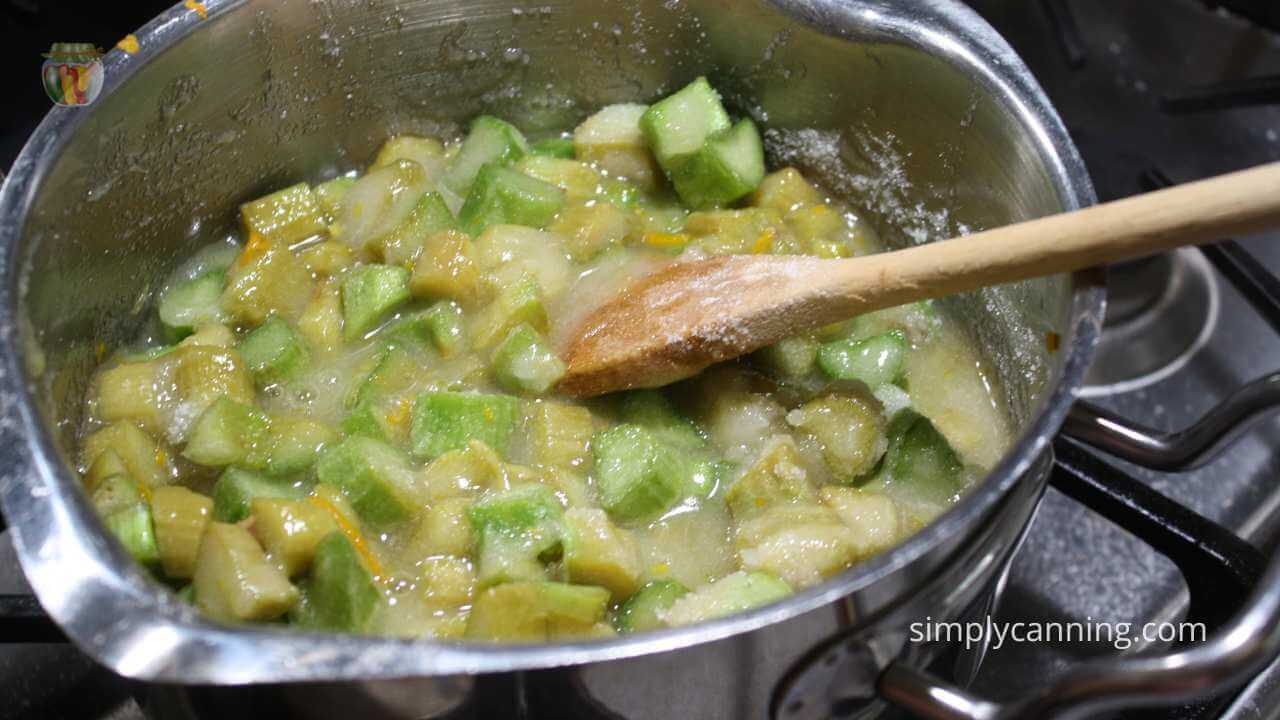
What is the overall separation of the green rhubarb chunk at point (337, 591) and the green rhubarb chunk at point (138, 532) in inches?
8.0

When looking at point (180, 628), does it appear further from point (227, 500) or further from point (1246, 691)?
point (1246, 691)

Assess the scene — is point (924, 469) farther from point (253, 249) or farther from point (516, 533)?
point (253, 249)

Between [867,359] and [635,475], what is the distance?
0.42 m

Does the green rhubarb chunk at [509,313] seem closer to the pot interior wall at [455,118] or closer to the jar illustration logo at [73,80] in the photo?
the pot interior wall at [455,118]

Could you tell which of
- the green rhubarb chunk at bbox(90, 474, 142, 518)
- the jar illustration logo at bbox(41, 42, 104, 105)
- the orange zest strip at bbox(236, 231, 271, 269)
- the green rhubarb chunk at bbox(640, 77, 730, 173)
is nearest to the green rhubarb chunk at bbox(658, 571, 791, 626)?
the green rhubarb chunk at bbox(90, 474, 142, 518)

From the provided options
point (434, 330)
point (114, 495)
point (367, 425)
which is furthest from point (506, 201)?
point (114, 495)

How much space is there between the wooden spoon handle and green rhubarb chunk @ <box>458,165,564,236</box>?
1.99 feet

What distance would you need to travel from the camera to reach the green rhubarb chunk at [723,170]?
1.86 meters

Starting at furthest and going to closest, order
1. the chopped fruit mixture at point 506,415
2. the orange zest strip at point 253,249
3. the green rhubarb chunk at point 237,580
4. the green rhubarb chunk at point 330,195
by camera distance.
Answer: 1. the green rhubarb chunk at point 330,195
2. the orange zest strip at point 253,249
3. the chopped fruit mixture at point 506,415
4. the green rhubarb chunk at point 237,580

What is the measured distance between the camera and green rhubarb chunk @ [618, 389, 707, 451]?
5.36 feet

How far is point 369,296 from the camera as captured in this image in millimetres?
1742

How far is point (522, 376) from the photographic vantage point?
1.63 m

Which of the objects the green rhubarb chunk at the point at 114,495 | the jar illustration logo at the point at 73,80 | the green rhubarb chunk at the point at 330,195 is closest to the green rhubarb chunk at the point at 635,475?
the green rhubarb chunk at the point at 114,495

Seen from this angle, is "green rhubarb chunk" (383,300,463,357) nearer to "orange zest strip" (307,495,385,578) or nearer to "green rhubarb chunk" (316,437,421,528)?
"green rhubarb chunk" (316,437,421,528)
